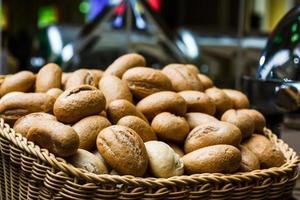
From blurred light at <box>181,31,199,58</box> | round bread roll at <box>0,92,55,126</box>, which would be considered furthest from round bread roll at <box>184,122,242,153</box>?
blurred light at <box>181,31,199,58</box>

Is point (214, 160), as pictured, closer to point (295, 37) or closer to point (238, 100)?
point (238, 100)

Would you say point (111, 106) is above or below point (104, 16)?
above

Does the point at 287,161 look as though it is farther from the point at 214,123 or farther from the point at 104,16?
the point at 104,16

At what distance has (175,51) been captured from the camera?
7.14 ft

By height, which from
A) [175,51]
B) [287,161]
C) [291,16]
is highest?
[291,16]

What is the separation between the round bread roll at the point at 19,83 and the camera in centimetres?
90

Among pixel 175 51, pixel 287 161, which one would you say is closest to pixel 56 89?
pixel 287 161

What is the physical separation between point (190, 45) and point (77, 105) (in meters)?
2.03

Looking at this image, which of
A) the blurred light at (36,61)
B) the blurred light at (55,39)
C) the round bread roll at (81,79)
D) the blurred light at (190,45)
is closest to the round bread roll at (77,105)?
the round bread roll at (81,79)

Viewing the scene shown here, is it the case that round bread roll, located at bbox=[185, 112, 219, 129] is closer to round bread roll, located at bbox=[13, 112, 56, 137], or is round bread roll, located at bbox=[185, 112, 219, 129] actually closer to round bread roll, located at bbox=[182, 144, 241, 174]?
round bread roll, located at bbox=[182, 144, 241, 174]

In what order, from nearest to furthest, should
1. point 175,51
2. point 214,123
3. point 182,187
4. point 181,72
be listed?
point 182,187, point 214,123, point 181,72, point 175,51

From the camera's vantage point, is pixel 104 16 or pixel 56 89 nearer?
pixel 56 89

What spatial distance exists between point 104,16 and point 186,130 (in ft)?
4.97

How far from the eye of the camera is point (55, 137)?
67cm
